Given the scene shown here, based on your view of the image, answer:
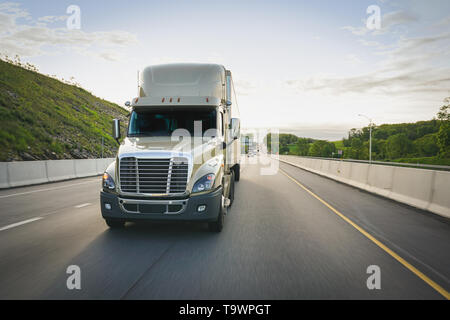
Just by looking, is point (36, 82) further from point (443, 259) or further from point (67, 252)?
point (443, 259)

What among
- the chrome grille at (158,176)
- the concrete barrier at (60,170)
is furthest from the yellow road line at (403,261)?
the concrete barrier at (60,170)

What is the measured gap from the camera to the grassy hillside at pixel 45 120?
973 inches

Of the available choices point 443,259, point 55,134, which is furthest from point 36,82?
point 443,259

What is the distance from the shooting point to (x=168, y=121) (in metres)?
7.46

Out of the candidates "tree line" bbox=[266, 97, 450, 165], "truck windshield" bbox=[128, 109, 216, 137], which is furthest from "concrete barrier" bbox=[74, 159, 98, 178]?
"tree line" bbox=[266, 97, 450, 165]

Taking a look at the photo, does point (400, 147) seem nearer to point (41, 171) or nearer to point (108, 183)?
point (41, 171)

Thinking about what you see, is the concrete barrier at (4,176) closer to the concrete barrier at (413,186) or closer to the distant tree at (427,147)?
the concrete barrier at (413,186)

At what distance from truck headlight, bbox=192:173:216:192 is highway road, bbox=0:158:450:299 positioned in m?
0.96

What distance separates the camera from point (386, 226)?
24.1 feet

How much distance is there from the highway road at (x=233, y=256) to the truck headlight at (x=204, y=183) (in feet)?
3.15

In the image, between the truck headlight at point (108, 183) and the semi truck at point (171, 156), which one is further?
the truck headlight at point (108, 183)

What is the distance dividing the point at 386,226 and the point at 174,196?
191 inches

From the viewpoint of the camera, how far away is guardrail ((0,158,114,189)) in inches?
574

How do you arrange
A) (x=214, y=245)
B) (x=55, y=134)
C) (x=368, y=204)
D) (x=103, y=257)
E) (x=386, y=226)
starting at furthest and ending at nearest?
(x=55, y=134)
(x=368, y=204)
(x=386, y=226)
(x=214, y=245)
(x=103, y=257)
